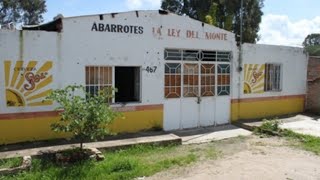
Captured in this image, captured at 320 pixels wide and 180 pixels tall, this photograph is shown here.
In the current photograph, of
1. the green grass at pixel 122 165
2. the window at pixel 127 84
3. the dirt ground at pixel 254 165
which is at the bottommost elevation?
the dirt ground at pixel 254 165

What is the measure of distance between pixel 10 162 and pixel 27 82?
2.19 m

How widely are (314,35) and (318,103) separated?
135 ft

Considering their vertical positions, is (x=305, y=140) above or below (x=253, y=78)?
below

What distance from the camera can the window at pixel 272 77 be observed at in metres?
14.8

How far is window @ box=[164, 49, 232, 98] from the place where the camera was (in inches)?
471

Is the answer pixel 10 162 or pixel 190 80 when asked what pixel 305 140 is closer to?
pixel 190 80

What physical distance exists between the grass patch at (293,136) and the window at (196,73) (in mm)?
1772

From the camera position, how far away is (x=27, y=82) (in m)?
9.49

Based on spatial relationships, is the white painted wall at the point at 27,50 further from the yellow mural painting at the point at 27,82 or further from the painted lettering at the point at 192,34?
the painted lettering at the point at 192,34

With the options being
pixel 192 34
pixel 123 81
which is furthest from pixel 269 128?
pixel 123 81

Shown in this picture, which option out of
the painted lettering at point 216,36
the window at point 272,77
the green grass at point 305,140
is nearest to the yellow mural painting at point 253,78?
the window at point 272,77


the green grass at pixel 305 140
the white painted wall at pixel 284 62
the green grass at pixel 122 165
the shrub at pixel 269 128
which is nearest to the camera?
the green grass at pixel 122 165

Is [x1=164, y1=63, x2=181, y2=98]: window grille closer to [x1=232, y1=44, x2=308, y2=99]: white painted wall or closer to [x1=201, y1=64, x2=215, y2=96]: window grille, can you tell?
[x1=201, y1=64, x2=215, y2=96]: window grille

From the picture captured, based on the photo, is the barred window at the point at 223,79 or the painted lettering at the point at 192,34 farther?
the barred window at the point at 223,79
